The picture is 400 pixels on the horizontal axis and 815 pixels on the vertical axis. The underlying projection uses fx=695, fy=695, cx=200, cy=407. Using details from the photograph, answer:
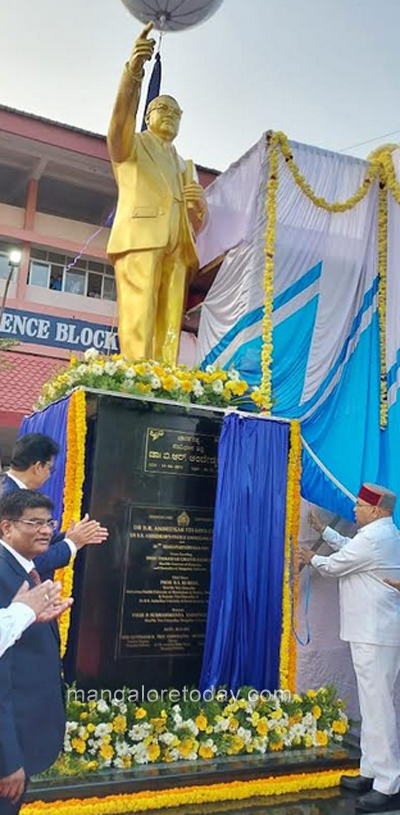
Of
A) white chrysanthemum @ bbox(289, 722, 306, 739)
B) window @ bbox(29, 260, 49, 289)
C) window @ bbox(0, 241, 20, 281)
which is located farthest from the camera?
window @ bbox(29, 260, 49, 289)

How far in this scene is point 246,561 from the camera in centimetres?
430

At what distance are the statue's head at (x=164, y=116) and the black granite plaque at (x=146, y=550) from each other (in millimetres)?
2554

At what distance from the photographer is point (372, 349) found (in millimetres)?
5379

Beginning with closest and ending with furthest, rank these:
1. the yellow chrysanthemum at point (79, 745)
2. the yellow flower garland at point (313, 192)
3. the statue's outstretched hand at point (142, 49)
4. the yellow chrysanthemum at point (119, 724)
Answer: the yellow chrysanthemum at point (79, 745) < the yellow chrysanthemum at point (119, 724) < the statue's outstretched hand at point (142, 49) < the yellow flower garland at point (313, 192)

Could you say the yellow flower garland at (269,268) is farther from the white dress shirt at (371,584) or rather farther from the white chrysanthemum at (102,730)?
the white chrysanthemum at (102,730)

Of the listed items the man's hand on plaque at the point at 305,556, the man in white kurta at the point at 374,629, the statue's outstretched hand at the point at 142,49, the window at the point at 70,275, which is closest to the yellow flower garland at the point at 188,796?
the man in white kurta at the point at 374,629

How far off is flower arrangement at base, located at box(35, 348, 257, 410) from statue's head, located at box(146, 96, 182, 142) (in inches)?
86.1

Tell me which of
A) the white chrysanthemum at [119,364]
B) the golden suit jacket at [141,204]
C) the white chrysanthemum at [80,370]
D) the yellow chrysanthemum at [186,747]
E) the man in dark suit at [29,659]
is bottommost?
the yellow chrysanthemum at [186,747]

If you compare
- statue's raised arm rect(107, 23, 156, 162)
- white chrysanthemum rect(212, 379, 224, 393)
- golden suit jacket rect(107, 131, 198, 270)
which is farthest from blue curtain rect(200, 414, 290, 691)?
statue's raised arm rect(107, 23, 156, 162)

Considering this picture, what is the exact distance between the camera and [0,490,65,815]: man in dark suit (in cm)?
200

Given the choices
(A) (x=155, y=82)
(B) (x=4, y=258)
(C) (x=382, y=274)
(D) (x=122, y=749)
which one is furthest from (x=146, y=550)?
(B) (x=4, y=258)

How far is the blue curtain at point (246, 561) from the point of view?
4.15m

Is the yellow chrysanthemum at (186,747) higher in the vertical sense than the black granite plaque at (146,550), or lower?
lower

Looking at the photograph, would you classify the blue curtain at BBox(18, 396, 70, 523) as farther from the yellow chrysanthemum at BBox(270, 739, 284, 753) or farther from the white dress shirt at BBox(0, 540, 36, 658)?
the white dress shirt at BBox(0, 540, 36, 658)
